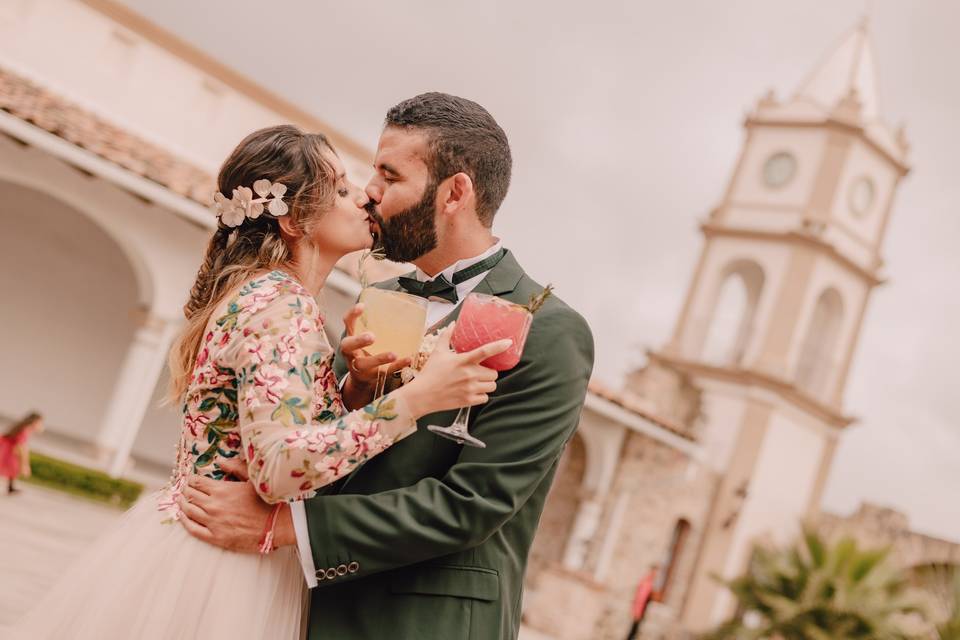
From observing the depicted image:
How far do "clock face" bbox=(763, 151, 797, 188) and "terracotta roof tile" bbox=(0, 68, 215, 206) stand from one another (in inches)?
605

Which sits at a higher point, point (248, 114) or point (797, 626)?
point (248, 114)

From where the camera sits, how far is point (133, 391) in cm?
1210

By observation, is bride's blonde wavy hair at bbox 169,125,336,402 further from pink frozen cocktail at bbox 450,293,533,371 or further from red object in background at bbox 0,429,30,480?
red object in background at bbox 0,429,30,480

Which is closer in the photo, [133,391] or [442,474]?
[442,474]

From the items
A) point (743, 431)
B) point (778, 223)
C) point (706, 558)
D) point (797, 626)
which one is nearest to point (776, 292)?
point (778, 223)

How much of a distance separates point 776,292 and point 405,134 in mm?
22492

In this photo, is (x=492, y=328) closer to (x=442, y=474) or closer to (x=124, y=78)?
(x=442, y=474)

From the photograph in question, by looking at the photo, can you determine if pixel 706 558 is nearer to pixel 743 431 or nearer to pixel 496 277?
pixel 743 431

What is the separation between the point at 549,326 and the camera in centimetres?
247

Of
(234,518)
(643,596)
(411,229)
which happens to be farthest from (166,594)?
(643,596)

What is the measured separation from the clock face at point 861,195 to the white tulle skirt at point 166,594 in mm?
24673

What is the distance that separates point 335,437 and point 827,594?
14.4m

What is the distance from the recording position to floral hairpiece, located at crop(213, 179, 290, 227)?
256cm

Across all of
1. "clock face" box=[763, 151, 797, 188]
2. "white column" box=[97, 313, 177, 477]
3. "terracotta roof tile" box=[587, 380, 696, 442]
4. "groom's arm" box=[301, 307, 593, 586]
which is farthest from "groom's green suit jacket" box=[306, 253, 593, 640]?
"clock face" box=[763, 151, 797, 188]
